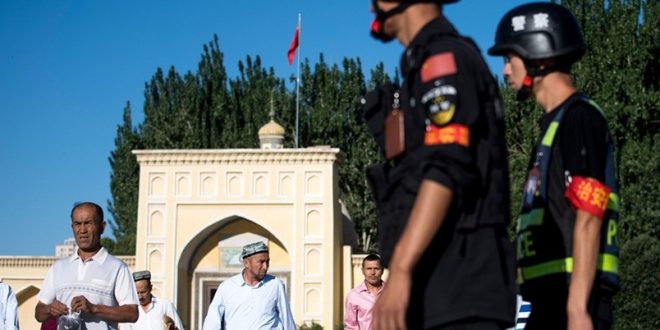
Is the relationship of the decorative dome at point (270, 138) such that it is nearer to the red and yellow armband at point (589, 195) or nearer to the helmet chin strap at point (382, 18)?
the red and yellow armband at point (589, 195)

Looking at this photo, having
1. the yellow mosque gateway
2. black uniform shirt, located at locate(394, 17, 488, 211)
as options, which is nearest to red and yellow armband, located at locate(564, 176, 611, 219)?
black uniform shirt, located at locate(394, 17, 488, 211)

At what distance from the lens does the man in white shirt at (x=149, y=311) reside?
1239 centimetres

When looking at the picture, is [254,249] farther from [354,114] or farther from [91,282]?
[354,114]

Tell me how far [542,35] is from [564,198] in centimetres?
64

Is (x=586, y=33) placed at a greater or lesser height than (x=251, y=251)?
greater

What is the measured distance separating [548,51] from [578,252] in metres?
0.81

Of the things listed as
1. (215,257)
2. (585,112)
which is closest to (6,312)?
(585,112)

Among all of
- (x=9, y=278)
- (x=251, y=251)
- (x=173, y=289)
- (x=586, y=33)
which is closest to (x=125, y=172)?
(x=9, y=278)

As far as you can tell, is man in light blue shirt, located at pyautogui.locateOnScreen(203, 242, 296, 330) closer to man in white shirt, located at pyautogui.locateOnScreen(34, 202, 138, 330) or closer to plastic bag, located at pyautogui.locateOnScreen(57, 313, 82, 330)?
man in white shirt, located at pyautogui.locateOnScreen(34, 202, 138, 330)

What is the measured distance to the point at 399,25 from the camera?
11.3 feet

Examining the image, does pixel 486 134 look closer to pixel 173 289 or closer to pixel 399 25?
pixel 399 25

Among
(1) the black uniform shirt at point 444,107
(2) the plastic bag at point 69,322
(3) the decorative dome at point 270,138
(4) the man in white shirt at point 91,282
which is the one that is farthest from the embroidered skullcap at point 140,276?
(3) the decorative dome at point 270,138

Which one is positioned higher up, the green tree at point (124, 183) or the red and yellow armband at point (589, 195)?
the green tree at point (124, 183)

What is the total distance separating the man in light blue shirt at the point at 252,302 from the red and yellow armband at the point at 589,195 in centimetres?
765
